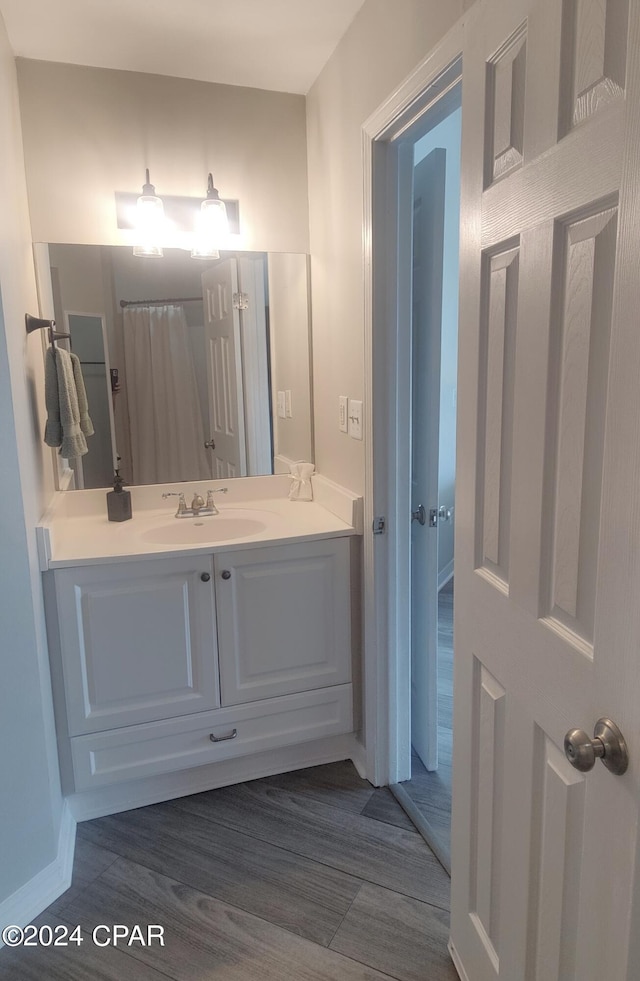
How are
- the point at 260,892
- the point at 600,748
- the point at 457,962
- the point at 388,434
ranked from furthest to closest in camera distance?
the point at 388,434 → the point at 260,892 → the point at 457,962 → the point at 600,748

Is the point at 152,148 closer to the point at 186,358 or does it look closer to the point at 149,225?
the point at 149,225

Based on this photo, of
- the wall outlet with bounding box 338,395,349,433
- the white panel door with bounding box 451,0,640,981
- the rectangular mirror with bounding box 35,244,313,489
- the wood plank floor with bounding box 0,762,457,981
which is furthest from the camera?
the rectangular mirror with bounding box 35,244,313,489

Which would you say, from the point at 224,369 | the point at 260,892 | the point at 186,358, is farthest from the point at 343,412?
the point at 260,892

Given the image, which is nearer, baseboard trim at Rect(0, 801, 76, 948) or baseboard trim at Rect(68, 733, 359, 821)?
baseboard trim at Rect(0, 801, 76, 948)

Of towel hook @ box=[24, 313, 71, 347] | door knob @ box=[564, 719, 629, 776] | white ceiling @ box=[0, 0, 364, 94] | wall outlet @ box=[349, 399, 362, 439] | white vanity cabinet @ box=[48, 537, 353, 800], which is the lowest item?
white vanity cabinet @ box=[48, 537, 353, 800]

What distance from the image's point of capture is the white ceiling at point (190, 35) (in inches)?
68.8

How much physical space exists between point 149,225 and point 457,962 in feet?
7.53

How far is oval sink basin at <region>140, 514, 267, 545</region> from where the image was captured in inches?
85.0

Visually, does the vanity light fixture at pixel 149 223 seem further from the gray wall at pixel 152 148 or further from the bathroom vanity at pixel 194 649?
the bathroom vanity at pixel 194 649

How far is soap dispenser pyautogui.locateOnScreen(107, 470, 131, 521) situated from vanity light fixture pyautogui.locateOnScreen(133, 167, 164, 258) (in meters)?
0.83

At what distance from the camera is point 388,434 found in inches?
73.5

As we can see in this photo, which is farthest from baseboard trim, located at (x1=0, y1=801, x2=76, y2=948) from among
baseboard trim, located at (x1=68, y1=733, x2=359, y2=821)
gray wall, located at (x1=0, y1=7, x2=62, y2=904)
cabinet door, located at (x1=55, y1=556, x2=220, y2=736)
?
cabinet door, located at (x1=55, y1=556, x2=220, y2=736)

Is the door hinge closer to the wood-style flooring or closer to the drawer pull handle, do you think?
the drawer pull handle

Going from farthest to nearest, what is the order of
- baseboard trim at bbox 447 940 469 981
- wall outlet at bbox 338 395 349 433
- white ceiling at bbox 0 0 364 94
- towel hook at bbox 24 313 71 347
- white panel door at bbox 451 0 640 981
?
1. wall outlet at bbox 338 395 349 433
2. towel hook at bbox 24 313 71 347
3. white ceiling at bbox 0 0 364 94
4. baseboard trim at bbox 447 940 469 981
5. white panel door at bbox 451 0 640 981
